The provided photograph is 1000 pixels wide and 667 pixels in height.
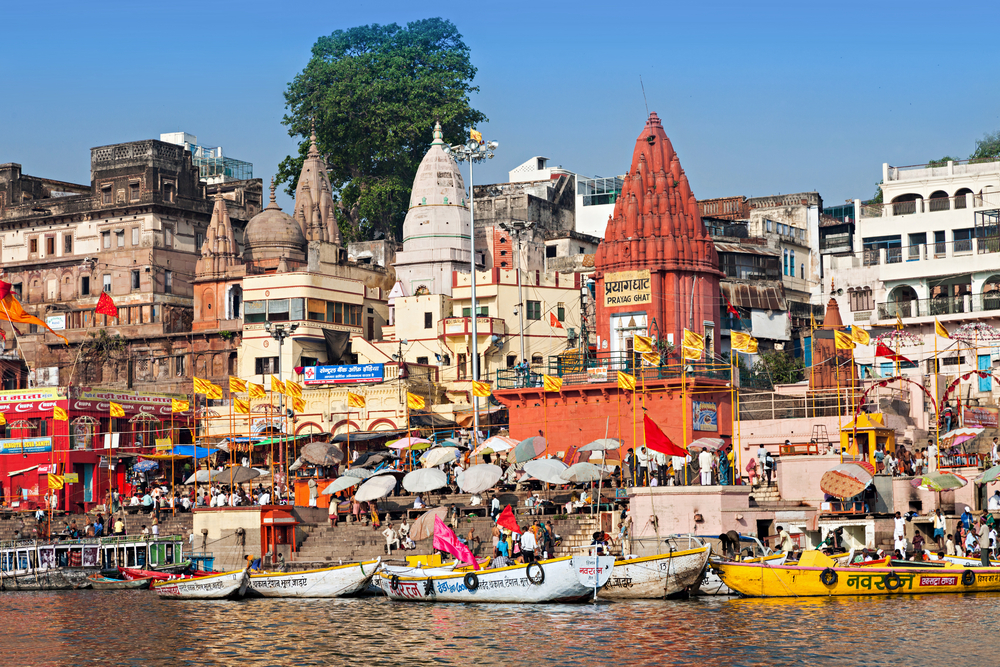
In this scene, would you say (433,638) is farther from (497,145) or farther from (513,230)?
(513,230)

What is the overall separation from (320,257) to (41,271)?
1802 cm

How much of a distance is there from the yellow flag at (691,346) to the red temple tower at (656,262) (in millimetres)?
6112

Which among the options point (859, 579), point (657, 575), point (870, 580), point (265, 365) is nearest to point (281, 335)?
point (265, 365)

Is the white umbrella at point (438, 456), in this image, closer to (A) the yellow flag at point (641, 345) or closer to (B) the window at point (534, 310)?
(A) the yellow flag at point (641, 345)

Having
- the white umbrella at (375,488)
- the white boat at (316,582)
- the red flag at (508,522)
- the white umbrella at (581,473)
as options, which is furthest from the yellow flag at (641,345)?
the white boat at (316,582)

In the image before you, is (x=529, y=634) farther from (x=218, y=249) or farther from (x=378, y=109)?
(x=378, y=109)

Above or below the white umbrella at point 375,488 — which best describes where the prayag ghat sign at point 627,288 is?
above

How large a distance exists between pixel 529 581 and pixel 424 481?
11083 millimetres

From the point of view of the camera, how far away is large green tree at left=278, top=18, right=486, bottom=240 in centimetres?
8344

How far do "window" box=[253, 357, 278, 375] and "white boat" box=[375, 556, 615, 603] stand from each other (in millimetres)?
34006

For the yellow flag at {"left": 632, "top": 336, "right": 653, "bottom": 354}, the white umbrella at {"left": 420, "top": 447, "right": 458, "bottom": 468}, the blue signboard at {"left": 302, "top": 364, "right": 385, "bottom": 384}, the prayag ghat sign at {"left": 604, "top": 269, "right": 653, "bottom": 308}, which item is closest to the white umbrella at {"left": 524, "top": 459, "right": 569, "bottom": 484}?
the white umbrella at {"left": 420, "top": 447, "right": 458, "bottom": 468}

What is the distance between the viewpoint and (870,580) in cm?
3369

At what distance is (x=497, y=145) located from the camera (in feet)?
201

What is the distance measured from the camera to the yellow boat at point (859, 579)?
33.5 metres
